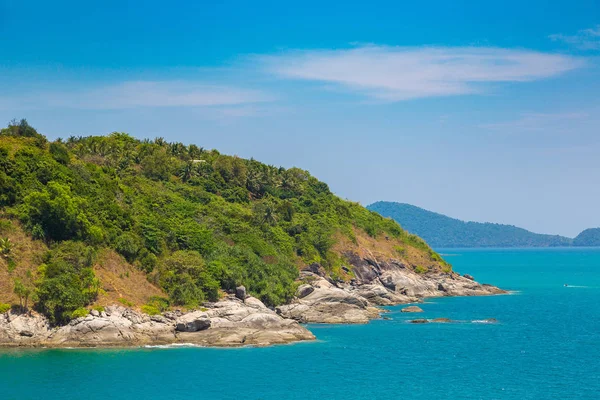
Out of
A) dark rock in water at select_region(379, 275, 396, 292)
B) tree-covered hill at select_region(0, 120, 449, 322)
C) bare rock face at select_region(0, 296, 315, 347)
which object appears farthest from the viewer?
dark rock in water at select_region(379, 275, 396, 292)

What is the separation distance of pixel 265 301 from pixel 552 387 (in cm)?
3595

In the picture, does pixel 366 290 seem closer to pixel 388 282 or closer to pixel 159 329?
pixel 388 282

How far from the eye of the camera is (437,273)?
12925 cm

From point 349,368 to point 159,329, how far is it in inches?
736

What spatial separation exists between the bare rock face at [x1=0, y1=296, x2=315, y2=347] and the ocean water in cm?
217

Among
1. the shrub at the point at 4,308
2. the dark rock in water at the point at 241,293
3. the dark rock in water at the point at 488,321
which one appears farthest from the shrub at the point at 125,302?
the dark rock in water at the point at 488,321

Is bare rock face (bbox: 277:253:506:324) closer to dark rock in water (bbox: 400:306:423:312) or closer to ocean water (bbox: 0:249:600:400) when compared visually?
dark rock in water (bbox: 400:306:423:312)

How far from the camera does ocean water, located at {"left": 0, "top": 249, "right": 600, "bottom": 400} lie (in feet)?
179

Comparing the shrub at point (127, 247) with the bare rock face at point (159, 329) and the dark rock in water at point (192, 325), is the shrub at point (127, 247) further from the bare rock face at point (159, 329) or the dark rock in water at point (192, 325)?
the dark rock in water at point (192, 325)

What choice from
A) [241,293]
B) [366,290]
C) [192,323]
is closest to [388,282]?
[366,290]

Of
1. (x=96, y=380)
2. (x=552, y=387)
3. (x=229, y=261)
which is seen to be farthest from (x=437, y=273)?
(x=96, y=380)

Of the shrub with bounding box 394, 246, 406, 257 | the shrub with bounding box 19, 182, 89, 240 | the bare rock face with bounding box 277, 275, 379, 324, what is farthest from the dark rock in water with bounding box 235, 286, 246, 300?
the shrub with bounding box 394, 246, 406, 257

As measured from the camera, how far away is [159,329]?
227ft

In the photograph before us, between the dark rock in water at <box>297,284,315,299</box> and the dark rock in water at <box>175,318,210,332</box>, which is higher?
the dark rock in water at <box>297,284,315,299</box>
